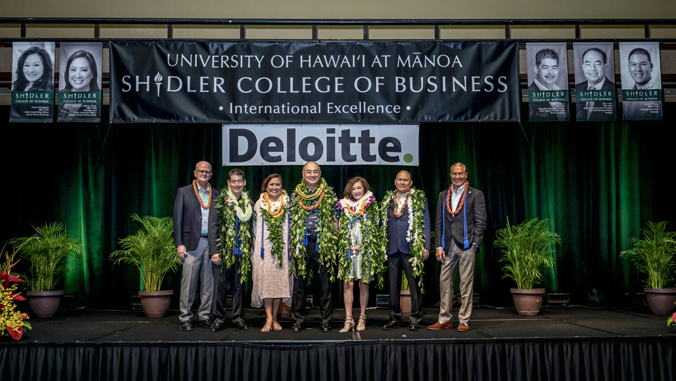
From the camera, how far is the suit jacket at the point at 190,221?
16.1ft

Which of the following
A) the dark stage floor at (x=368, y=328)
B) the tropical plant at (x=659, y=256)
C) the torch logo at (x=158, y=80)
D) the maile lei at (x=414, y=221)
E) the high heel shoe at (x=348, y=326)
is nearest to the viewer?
the dark stage floor at (x=368, y=328)

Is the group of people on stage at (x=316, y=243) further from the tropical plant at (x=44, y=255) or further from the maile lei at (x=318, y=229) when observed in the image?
the tropical plant at (x=44, y=255)

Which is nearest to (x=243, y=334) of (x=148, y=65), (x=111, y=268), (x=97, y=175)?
(x=148, y=65)

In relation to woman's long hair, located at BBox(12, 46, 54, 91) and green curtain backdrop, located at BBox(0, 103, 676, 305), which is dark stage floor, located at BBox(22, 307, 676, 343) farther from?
woman's long hair, located at BBox(12, 46, 54, 91)

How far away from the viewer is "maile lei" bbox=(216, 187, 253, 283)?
15.7ft

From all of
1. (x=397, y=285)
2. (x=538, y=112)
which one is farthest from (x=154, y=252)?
(x=538, y=112)

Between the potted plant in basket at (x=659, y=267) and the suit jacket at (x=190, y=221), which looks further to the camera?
the potted plant in basket at (x=659, y=267)

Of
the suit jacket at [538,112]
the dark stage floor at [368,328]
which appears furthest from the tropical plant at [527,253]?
the suit jacket at [538,112]

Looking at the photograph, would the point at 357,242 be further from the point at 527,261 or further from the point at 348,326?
the point at 527,261

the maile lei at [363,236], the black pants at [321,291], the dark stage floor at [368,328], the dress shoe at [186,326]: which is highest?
the maile lei at [363,236]

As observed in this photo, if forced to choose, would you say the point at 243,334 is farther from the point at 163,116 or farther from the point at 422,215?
the point at 163,116

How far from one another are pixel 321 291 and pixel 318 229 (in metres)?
0.57

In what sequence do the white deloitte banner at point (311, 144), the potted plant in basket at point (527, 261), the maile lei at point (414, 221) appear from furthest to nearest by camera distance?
the white deloitte banner at point (311, 144) → the potted plant in basket at point (527, 261) → the maile lei at point (414, 221)

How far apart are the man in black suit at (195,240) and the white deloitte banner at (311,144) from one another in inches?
52.0
